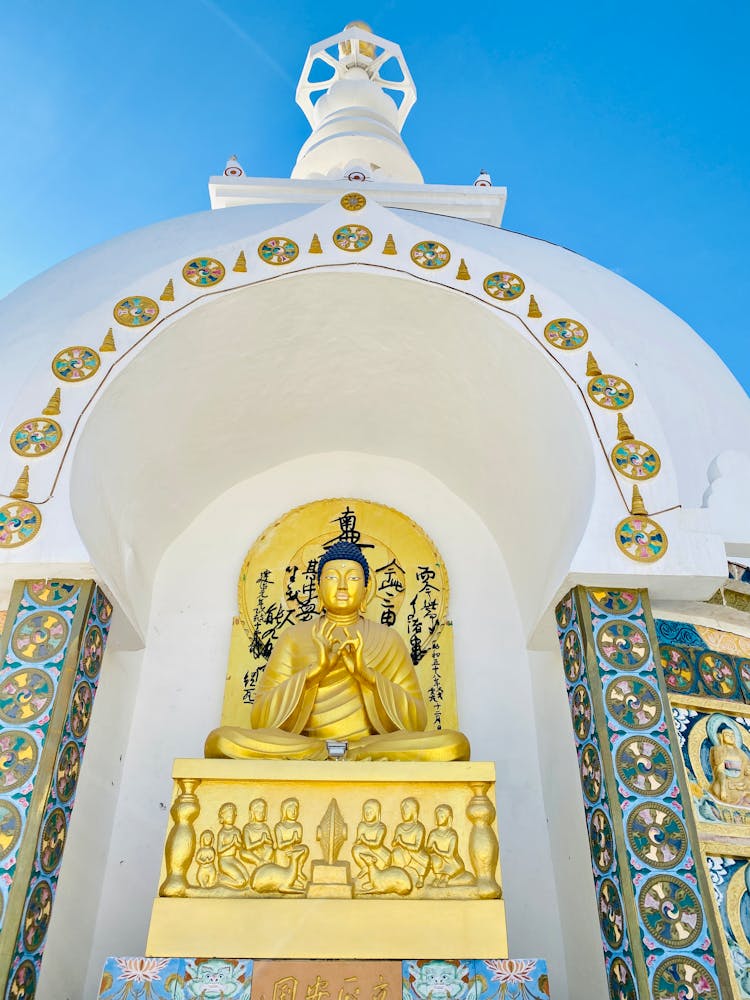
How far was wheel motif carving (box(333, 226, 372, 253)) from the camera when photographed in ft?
19.4

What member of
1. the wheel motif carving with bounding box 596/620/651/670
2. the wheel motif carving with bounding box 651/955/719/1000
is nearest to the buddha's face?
the wheel motif carving with bounding box 596/620/651/670

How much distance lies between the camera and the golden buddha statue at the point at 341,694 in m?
4.67

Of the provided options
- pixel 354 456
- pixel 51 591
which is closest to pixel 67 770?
pixel 51 591

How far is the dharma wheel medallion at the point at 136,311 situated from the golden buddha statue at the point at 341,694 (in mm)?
1912

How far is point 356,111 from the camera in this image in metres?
10.8

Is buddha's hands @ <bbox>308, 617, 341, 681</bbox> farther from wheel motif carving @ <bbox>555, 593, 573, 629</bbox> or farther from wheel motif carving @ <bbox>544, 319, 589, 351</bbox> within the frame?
wheel motif carving @ <bbox>544, 319, 589, 351</bbox>

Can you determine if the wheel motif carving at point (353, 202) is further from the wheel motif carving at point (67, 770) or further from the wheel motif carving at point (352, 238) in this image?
the wheel motif carving at point (67, 770)

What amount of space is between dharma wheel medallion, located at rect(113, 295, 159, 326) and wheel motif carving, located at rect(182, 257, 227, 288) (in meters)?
0.30

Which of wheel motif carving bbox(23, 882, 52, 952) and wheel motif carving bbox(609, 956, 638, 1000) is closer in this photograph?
wheel motif carving bbox(609, 956, 638, 1000)

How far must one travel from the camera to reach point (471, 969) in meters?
3.85

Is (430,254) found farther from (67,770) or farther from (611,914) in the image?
(611,914)

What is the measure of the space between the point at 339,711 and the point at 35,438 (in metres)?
2.32

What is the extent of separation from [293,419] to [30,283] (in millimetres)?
2049

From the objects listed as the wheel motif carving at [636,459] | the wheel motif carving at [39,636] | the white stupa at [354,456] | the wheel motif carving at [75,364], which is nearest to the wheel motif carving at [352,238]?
the white stupa at [354,456]
